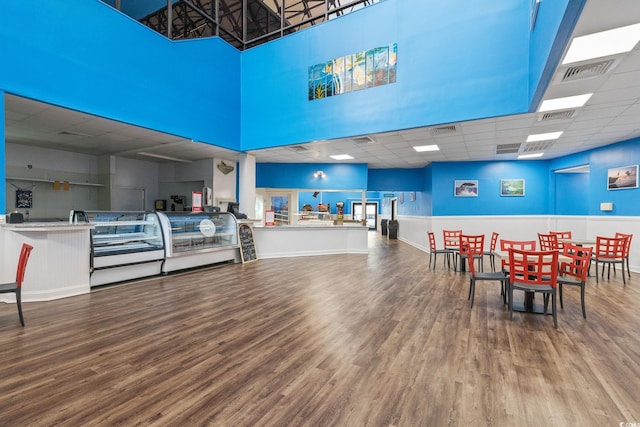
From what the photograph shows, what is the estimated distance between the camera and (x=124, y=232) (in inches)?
209

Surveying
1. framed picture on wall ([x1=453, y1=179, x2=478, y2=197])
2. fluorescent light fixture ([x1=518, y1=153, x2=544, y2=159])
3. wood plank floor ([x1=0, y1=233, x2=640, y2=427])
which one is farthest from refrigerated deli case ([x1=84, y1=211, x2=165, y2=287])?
fluorescent light fixture ([x1=518, y1=153, x2=544, y2=159])

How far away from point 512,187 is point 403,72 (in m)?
5.71

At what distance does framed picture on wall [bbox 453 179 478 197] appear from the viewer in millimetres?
9492

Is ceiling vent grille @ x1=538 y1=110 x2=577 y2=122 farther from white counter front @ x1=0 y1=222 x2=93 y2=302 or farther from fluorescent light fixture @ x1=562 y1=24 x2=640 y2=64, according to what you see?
white counter front @ x1=0 y1=222 x2=93 y2=302

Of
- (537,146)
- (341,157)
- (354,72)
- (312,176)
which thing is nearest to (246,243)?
(312,176)

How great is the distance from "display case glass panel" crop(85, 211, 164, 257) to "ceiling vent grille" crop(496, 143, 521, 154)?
8.01 meters

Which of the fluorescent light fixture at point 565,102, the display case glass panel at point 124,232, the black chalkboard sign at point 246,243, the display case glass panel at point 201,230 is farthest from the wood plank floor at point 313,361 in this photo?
the fluorescent light fixture at point 565,102

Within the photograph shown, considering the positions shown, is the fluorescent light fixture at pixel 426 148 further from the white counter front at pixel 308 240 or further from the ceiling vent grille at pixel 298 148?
the ceiling vent grille at pixel 298 148

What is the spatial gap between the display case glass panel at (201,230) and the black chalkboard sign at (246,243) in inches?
8.2

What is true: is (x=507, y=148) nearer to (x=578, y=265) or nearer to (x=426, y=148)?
(x=426, y=148)

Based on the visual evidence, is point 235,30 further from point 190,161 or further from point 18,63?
point 18,63

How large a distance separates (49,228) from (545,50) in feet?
22.0

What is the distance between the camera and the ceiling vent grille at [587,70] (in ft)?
11.1

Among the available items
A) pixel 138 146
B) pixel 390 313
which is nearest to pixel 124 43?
pixel 138 146
